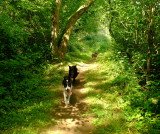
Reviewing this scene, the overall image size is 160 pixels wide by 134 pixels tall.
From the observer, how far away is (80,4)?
55.5ft

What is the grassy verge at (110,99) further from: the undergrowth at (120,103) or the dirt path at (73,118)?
the dirt path at (73,118)

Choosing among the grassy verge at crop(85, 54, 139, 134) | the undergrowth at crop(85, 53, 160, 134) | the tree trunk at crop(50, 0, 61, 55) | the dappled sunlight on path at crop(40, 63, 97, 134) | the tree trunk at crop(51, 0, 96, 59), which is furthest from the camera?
the tree trunk at crop(51, 0, 96, 59)

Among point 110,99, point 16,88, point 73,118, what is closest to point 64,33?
point 16,88

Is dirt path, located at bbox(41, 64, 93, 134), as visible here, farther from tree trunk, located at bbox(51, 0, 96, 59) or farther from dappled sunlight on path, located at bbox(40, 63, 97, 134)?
tree trunk, located at bbox(51, 0, 96, 59)

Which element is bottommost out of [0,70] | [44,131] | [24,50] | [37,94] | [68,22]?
[44,131]

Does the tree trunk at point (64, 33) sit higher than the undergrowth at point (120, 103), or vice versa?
the tree trunk at point (64, 33)

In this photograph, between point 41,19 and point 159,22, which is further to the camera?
point 41,19

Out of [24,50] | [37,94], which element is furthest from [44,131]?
[24,50]

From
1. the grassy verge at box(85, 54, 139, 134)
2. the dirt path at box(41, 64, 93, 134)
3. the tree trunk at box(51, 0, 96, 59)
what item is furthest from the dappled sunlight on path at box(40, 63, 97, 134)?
the tree trunk at box(51, 0, 96, 59)

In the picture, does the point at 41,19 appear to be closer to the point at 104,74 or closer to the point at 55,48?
the point at 55,48

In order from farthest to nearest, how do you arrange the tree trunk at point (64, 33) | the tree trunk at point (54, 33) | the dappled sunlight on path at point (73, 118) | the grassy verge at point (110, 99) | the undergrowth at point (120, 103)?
1. the tree trunk at point (64, 33)
2. the tree trunk at point (54, 33)
3. the dappled sunlight on path at point (73, 118)
4. the grassy verge at point (110, 99)
5. the undergrowth at point (120, 103)

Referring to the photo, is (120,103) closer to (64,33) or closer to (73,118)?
(73,118)

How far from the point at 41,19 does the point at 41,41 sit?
1874mm

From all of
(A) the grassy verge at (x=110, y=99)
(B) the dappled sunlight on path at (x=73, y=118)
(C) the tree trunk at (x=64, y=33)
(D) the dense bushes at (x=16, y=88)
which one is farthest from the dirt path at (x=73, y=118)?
(C) the tree trunk at (x=64, y=33)
